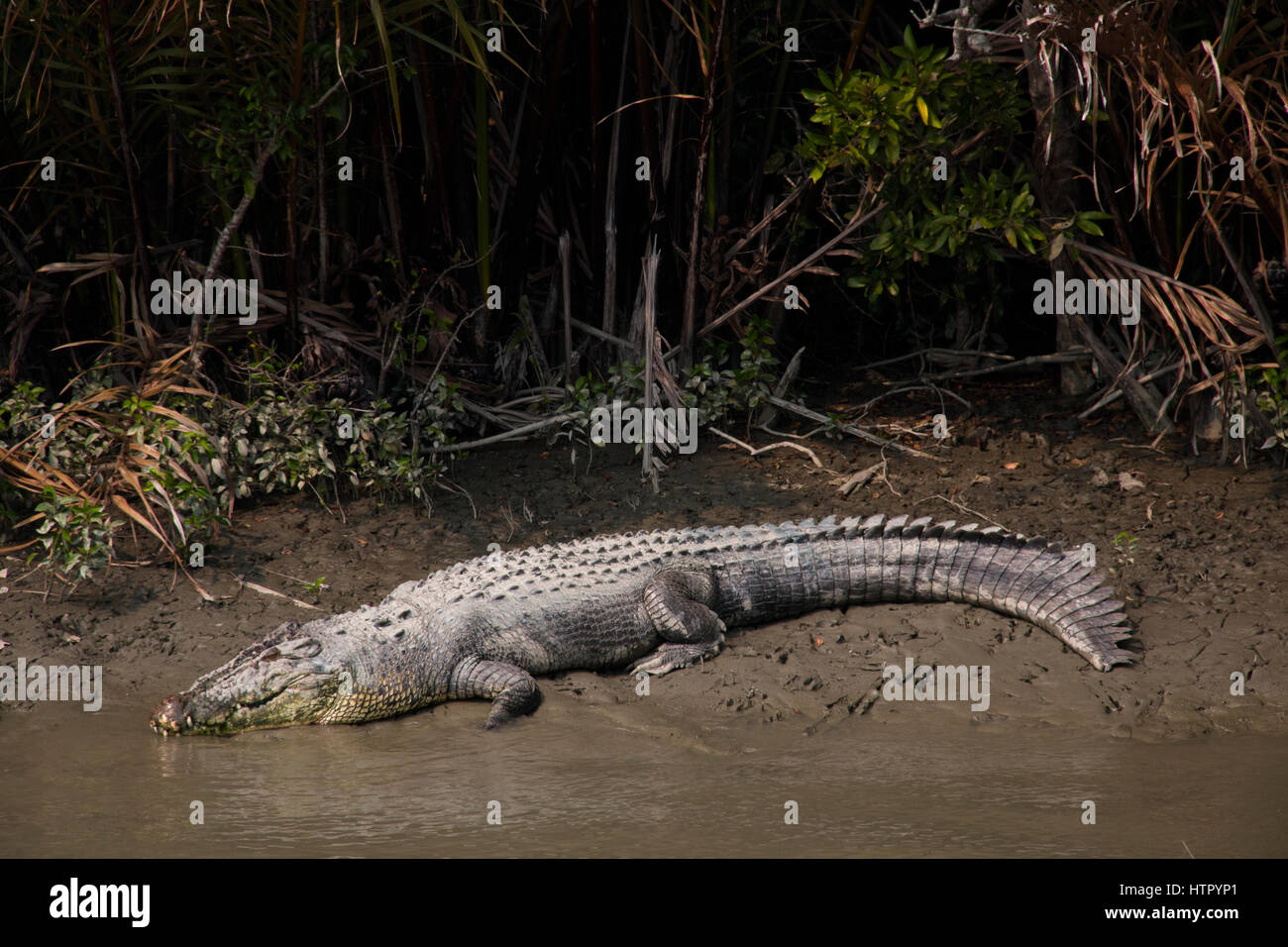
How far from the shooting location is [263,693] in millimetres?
4672

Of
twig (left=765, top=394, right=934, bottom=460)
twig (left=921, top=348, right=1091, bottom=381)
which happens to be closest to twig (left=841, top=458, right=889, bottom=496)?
twig (left=765, top=394, right=934, bottom=460)

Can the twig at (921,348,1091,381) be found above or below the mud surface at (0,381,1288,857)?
above

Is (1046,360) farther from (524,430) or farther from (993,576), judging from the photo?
(524,430)

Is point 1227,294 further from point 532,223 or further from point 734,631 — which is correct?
point 532,223

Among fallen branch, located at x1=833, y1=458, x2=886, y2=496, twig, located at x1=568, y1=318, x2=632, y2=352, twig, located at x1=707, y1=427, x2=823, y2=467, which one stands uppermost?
twig, located at x1=568, y1=318, x2=632, y2=352

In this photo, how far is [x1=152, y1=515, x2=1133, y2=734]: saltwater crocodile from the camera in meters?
4.74

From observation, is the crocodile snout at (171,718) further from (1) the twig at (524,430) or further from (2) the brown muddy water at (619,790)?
(1) the twig at (524,430)

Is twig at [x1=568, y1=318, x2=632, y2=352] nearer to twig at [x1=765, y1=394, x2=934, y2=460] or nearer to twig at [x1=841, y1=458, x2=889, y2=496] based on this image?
twig at [x1=765, y1=394, x2=934, y2=460]

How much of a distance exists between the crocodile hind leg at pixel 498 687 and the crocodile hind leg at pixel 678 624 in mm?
508

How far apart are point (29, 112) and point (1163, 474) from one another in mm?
Answer: 5879

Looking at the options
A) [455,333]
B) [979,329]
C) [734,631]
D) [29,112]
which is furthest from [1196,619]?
[29,112]

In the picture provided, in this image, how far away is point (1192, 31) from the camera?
652 centimetres

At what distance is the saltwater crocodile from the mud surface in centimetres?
10

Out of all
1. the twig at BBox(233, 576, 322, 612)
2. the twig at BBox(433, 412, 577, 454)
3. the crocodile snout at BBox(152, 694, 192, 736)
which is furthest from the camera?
the twig at BBox(433, 412, 577, 454)
